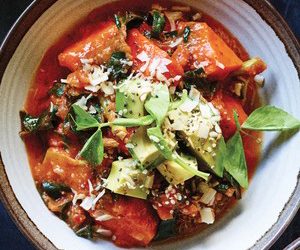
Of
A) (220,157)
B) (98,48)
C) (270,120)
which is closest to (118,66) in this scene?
(98,48)

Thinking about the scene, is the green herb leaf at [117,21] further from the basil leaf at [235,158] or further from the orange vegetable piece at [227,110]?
the basil leaf at [235,158]

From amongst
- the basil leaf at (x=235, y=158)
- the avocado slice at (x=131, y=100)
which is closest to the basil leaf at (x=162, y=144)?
the avocado slice at (x=131, y=100)

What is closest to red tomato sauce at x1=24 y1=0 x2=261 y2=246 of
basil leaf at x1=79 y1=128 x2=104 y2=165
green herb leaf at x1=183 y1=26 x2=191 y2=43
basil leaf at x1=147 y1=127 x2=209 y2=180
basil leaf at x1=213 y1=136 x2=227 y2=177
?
green herb leaf at x1=183 y1=26 x2=191 y2=43

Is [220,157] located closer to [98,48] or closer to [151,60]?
Answer: [151,60]

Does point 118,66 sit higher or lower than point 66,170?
higher

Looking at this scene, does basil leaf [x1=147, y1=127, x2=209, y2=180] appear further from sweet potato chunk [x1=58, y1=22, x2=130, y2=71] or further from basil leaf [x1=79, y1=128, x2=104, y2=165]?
sweet potato chunk [x1=58, y1=22, x2=130, y2=71]

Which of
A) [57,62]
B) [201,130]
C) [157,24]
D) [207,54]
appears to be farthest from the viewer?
[57,62]
